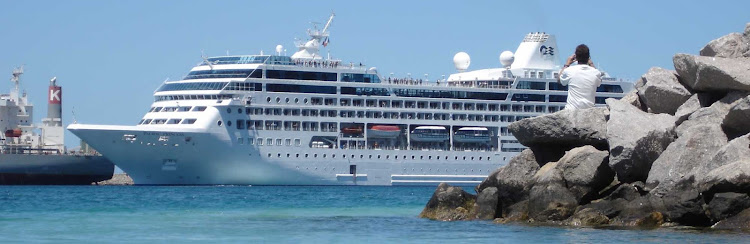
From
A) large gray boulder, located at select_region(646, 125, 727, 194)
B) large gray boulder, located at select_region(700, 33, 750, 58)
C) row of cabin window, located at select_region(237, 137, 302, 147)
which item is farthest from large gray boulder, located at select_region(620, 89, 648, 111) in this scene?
row of cabin window, located at select_region(237, 137, 302, 147)

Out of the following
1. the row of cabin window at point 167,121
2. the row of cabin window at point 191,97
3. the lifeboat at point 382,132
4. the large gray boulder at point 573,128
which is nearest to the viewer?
the large gray boulder at point 573,128

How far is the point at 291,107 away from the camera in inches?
2173

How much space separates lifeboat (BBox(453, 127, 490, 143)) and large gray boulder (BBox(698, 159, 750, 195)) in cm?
4061

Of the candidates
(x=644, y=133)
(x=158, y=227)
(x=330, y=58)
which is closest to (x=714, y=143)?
(x=644, y=133)

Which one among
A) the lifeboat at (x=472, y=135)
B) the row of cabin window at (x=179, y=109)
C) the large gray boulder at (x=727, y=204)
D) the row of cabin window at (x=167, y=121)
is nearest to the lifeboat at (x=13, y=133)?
the row of cabin window at (x=179, y=109)

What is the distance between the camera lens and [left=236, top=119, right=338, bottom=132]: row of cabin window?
53978 mm

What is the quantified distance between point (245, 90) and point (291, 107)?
2206mm

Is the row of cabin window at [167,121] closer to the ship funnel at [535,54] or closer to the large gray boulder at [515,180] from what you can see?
the ship funnel at [535,54]

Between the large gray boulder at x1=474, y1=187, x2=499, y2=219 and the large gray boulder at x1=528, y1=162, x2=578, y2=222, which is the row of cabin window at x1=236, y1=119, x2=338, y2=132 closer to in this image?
the large gray boulder at x1=474, y1=187, x2=499, y2=219

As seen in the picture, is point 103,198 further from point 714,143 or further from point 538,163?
point 714,143

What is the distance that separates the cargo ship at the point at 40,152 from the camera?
60.7m

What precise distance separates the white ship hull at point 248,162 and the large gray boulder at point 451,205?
29.2 m

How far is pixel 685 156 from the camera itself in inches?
770

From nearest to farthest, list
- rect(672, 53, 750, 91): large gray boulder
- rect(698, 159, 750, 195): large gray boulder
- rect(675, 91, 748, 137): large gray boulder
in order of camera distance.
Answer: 1. rect(698, 159, 750, 195): large gray boulder
2. rect(672, 53, 750, 91): large gray boulder
3. rect(675, 91, 748, 137): large gray boulder
